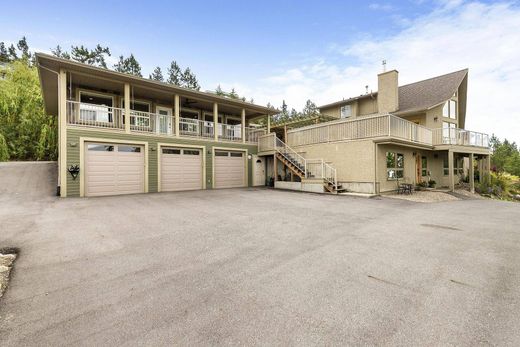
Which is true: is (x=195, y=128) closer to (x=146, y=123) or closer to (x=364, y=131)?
(x=146, y=123)

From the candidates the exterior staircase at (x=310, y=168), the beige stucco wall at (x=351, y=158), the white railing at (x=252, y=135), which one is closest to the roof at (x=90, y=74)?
the white railing at (x=252, y=135)

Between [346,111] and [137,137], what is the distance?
56.9 ft

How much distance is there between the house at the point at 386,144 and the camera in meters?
12.8

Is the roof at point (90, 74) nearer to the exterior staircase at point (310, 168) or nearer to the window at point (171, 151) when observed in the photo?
the window at point (171, 151)

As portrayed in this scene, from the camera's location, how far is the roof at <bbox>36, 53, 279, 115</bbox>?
10039mm

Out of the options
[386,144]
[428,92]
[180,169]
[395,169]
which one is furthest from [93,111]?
[428,92]

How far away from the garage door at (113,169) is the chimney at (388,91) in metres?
16.9

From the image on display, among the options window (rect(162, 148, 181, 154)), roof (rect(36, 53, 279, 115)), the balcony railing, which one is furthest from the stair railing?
window (rect(162, 148, 181, 154))

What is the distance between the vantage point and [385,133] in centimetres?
1202

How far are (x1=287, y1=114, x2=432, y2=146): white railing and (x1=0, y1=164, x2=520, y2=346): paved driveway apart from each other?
273 inches

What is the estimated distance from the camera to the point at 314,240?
491 cm

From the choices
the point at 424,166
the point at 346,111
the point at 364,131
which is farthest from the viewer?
the point at 346,111

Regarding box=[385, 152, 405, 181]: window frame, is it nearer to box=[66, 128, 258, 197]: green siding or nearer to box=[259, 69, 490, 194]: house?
box=[259, 69, 490, 194]: house

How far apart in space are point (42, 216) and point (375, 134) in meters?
13.9
